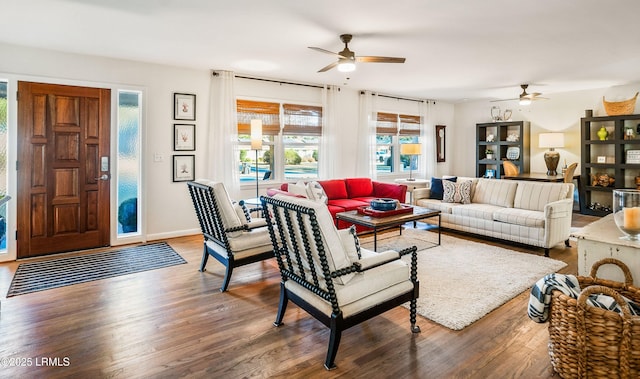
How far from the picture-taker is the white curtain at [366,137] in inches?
284

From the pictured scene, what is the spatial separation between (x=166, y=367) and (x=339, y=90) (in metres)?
5.75

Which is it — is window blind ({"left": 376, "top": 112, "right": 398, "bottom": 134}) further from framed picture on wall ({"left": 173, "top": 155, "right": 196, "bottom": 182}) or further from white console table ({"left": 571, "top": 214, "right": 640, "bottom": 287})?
white console table ({"left": 571, "top": 214, "right": 640, "bottom": 287})

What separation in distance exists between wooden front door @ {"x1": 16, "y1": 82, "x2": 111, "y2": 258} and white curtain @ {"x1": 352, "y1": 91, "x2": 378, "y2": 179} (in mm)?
4322

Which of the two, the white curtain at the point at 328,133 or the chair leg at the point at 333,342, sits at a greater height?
the white curtain at the point at 328,133

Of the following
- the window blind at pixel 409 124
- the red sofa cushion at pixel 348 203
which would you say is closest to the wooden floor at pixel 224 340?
the red sofa cushion at pixel 348 203

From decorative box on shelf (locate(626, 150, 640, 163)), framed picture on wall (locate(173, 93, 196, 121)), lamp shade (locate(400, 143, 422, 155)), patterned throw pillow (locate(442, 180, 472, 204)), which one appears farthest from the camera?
lamp shade (locate(400, 143, 422, 155))

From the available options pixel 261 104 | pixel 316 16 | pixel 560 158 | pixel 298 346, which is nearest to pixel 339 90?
pixel 261 104

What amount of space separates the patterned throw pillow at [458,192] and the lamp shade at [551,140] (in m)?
2.78

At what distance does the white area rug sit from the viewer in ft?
9.44

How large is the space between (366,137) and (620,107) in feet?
15.0

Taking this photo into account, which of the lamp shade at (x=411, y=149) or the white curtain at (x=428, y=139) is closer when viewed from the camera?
the lamp shade at (x=411, y=149)

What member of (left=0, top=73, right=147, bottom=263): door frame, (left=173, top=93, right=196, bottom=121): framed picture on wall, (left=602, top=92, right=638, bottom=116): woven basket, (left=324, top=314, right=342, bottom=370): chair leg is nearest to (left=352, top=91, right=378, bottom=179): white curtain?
(left=173, top=93, right=196, bottom=121): framed picture on wall

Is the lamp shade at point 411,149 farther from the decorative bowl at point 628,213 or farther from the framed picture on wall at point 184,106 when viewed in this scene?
the decorative bowl at point 628,213

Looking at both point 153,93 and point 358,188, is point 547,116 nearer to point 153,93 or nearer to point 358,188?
point 358,188
